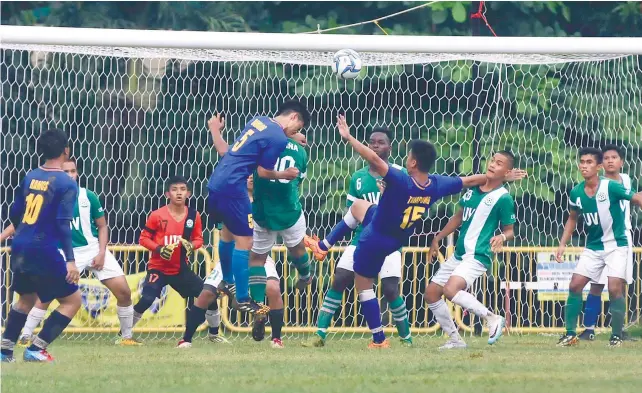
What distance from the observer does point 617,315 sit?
12.0 m

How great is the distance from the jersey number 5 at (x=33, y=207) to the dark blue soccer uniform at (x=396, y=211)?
2.86 m

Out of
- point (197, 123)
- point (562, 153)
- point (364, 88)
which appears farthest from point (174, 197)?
point (562, 153)

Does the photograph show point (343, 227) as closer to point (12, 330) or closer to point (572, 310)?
point (572, 310)

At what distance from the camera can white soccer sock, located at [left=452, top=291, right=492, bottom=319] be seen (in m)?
11.3

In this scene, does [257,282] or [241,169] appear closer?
[241,169]

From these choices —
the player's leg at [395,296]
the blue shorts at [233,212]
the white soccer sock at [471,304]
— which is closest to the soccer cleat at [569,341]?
the white soccer sock at [471,304]

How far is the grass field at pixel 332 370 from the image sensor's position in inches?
304

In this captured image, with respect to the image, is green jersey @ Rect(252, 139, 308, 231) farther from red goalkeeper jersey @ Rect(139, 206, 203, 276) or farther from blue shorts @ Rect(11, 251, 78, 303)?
blue shorts @ Rect(11, 251, 78, 303)

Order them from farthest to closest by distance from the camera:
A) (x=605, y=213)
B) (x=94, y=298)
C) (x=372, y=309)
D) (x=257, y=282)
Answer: (x=94, y=298), (x=605, y=213), (x=372, y=309), (x=257, y=282)

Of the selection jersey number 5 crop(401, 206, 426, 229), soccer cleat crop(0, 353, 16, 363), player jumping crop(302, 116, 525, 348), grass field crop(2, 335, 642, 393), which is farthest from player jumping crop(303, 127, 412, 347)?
soccer cleat crop(0, 353, 16, 363)

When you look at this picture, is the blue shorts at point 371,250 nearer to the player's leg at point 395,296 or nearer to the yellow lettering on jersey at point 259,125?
the player's leg at point 395,296

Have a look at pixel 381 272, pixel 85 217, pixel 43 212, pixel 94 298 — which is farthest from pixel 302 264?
pixel 94 298

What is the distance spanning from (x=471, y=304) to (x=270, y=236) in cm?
191

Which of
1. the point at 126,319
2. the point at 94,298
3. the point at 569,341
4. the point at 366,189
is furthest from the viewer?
the point at 94,298
